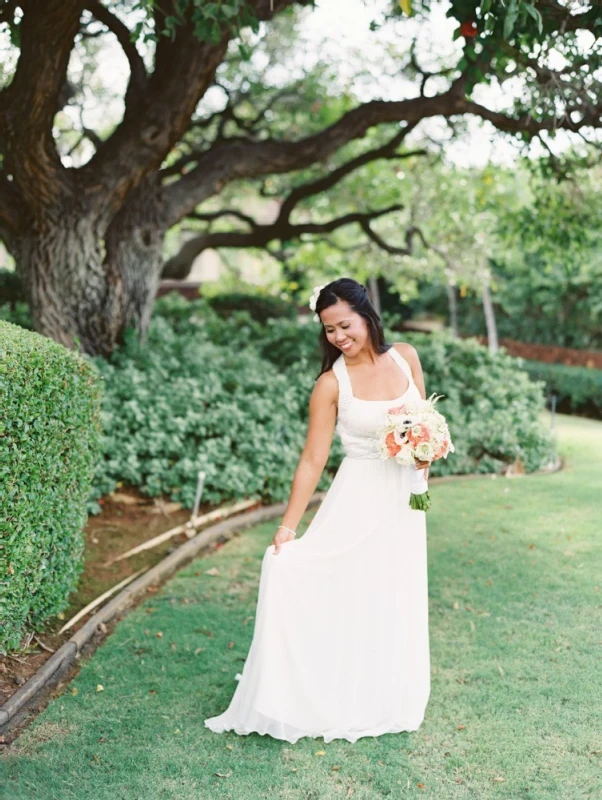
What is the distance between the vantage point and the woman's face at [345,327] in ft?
13.9

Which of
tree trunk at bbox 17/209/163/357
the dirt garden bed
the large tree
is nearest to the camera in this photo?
the dirt garden bed

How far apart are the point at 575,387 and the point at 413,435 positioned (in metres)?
18.0

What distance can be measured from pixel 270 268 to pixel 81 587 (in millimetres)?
20683

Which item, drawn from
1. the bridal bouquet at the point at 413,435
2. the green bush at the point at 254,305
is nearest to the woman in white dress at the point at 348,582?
the bridal bouquet at the point at 413,435

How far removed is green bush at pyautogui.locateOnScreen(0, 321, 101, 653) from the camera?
445 cm

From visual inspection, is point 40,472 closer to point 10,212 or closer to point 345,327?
point 345,327

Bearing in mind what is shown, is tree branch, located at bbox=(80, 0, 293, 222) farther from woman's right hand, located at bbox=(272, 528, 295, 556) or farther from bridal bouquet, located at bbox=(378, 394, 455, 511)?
woman's right hand, located at bbox=(272, 528, 295, 556)

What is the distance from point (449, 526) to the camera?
8.38 m

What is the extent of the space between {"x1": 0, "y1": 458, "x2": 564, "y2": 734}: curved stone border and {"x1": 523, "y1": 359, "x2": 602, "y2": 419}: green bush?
11129mm

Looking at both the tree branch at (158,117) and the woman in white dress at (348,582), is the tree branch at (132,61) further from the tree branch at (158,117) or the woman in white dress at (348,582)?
the woman in white dress at (348,582)

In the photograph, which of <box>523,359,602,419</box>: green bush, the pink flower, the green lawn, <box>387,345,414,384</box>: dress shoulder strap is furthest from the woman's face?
<box>523,359,602,419</box>: green bush

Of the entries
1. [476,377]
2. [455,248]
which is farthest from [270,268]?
[476,377]

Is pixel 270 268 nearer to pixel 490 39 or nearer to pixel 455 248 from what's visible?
pixel 455 248

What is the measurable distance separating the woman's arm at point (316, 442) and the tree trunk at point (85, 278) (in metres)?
4.94
